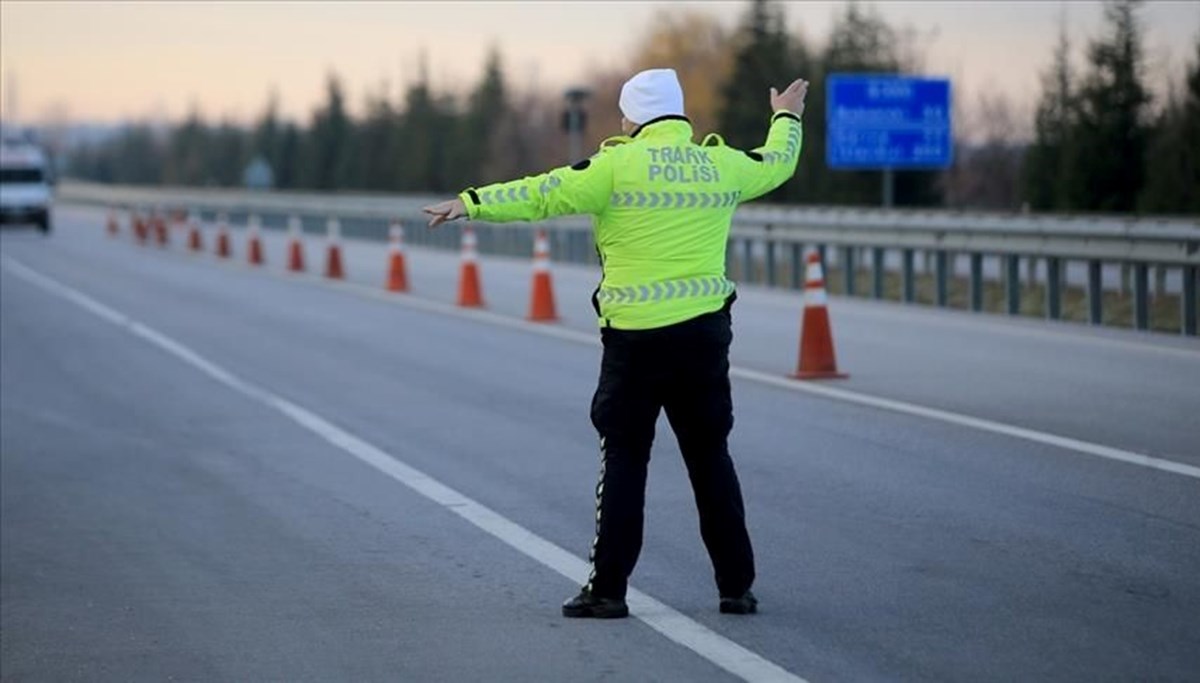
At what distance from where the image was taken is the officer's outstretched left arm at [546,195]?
785cm

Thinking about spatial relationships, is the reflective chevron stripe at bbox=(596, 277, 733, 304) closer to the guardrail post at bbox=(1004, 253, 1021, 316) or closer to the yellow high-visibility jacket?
the yellow high-visibility jacket

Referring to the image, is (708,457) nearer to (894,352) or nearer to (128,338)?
(894,352)

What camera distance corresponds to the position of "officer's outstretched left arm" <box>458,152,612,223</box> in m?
7.85

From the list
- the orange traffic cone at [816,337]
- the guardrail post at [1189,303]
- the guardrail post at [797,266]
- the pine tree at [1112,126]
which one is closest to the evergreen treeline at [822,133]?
the pine tree at [1112,126]

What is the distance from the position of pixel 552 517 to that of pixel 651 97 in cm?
308

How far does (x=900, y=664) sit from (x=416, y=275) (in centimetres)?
3034

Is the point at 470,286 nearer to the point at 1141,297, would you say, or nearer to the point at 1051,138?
the point at 1141,297

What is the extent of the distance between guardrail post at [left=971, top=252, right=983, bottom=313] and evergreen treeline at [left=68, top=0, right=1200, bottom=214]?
59.9ft

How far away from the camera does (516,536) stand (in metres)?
10.1

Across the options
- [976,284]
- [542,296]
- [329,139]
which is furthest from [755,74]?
[329,139]

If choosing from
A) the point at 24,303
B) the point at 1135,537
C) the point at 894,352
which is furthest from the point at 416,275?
the point at 1135,537

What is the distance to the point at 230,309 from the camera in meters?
27.8

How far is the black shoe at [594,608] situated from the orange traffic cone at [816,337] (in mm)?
9077

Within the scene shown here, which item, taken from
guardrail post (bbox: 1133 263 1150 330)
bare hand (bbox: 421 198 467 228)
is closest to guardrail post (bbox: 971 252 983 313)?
guardrail post (bbox: 1133 263 1150 330)
